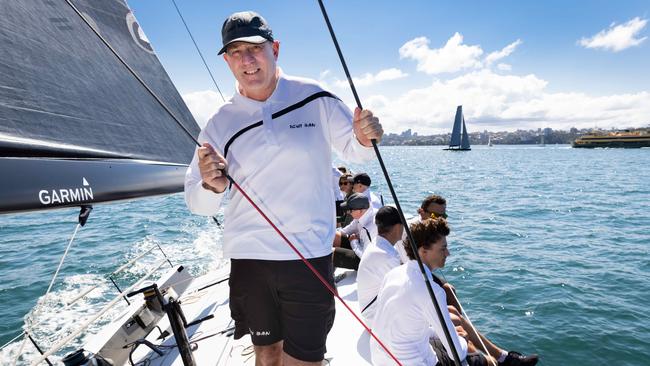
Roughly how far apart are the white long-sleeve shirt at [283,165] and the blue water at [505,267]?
6.14 feet

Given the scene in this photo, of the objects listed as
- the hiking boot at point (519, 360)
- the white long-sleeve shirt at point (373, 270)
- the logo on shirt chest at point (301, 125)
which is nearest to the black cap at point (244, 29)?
the logo on shirt chest at point (301, 125)

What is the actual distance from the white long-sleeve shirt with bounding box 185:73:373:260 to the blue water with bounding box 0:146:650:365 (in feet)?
6.14

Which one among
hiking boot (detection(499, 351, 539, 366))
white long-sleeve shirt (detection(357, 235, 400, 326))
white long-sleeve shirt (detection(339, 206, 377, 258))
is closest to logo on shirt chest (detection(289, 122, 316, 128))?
white long-sleeve shirt (detection(357, 235, 400, 326))

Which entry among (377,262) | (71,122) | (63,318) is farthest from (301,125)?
(63,318)

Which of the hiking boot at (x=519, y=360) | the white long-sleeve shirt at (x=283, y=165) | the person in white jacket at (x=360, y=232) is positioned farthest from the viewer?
the person in white jacket at (x=360, y=232)

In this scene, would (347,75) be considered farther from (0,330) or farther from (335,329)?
(0,330)

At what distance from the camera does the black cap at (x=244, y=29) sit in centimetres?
137

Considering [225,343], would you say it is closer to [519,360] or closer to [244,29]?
[519,360]

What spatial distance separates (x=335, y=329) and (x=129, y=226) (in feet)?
42.1

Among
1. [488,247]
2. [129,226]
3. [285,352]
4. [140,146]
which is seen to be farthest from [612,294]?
[129,226]

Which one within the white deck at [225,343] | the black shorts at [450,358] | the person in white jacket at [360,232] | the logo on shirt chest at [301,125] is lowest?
the white deck at [225,343]

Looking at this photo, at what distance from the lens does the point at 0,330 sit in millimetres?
5812

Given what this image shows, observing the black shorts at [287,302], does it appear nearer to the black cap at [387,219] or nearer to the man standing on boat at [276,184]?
the man standing on boat at [276,184]

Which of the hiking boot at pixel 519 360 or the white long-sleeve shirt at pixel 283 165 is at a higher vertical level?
the white long-sleeve shirt at pixel 283 165
